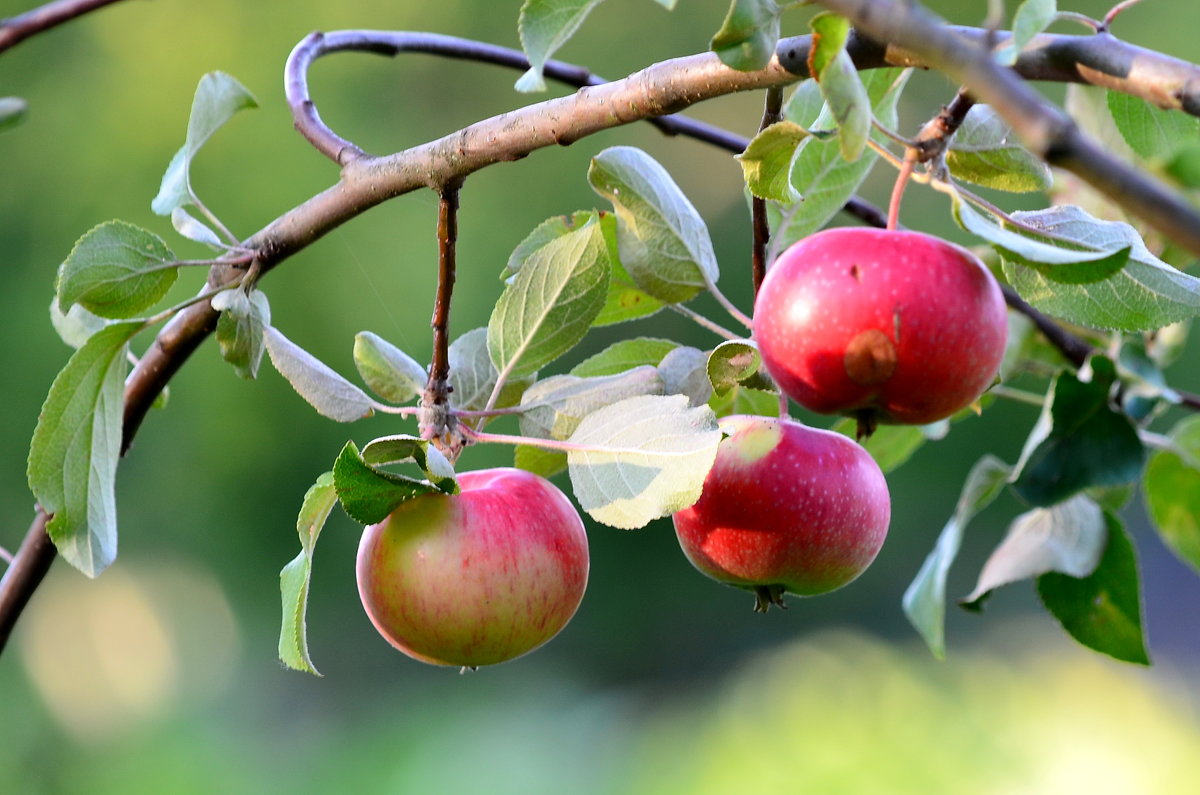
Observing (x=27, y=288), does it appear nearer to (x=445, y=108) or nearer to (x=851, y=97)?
(x=445, y=108)

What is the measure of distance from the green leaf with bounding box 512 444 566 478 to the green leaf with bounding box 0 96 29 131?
277mm

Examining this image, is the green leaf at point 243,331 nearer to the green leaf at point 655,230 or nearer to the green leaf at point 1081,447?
the green leaf at point 655,230

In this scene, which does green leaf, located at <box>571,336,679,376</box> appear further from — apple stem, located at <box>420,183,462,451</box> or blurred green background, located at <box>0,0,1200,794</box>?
blurred green background, located at <box>0,0,1200,794</box>

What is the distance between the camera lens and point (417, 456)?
40cm

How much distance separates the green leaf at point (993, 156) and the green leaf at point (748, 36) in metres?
0.13

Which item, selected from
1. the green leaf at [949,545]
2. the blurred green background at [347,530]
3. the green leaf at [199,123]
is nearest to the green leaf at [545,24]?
the green leaf at [199,123]

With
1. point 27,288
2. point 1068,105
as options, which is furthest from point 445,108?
point 1068,105

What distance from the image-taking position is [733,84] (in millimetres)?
361

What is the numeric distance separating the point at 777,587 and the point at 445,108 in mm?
3467

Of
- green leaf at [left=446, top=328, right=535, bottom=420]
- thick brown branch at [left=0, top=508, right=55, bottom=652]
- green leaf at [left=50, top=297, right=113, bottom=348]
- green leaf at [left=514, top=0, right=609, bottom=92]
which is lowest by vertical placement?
thick brown branch at [left=0, top=508, right=55, bottom=652]

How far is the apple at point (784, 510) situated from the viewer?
1.40 ft

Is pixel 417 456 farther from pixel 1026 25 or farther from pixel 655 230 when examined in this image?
pixel 1026 25

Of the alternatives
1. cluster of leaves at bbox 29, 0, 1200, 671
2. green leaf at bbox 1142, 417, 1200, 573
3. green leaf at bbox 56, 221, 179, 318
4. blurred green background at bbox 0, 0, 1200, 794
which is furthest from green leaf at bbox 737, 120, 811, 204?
blurred green background at bbox 0, 0, 1200, 794

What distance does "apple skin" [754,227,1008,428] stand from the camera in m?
0.36
